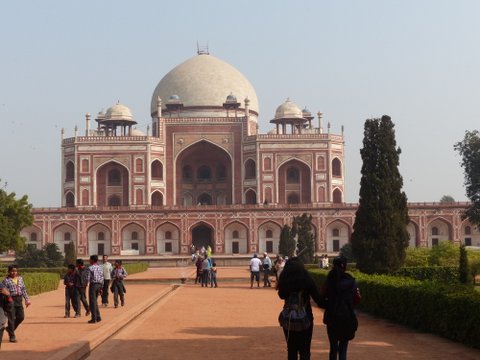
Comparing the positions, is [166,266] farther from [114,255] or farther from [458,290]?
[458,290]

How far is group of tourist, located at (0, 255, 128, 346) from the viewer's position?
882 cm

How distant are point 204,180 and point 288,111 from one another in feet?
24.4

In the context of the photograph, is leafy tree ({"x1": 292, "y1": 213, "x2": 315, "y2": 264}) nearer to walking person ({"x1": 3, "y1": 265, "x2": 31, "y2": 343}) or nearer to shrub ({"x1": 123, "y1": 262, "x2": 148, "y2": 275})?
shrub ({"x1": 123, "y1": 262, "x2": 148, "y2": 275})

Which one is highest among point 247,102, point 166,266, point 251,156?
point 247,102

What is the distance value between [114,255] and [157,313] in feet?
107

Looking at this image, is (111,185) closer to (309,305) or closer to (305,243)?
(305,243)

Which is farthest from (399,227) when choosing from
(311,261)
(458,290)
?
(311,261)

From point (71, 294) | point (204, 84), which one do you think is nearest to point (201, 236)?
point (204, 84)

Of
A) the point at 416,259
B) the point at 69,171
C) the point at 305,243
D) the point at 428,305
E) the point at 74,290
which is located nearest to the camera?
the point at 428,305

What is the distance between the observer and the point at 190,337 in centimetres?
917

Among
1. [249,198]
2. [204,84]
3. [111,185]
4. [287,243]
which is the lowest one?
[287,243]

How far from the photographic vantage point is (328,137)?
50.0 meters

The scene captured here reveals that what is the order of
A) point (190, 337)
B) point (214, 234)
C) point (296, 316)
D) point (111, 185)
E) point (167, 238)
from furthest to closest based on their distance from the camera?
1. point (111, 185)
2. point (167, 238)
3. point (214, 234)
4. point (190, 337)
5. point (296, 316)

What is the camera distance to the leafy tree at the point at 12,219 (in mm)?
26422
